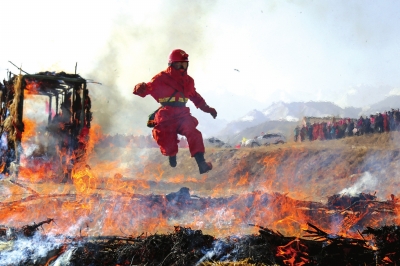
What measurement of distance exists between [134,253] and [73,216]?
7.53ft

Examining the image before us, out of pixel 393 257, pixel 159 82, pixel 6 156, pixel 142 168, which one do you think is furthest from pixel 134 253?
pixel 142 168

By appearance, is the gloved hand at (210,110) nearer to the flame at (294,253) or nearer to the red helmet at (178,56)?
the red helmet at (178,56)

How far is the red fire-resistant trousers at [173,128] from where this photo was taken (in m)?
7.27

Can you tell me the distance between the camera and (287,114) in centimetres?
5072

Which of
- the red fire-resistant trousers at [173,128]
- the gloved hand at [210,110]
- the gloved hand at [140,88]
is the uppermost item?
the gloved hand at [140,88]

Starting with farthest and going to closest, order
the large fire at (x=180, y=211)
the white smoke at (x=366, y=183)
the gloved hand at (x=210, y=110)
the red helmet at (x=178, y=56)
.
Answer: the white smoke at (x=366, y=183), the gloved hand at (x=210, y=110), the red helmet at (x=178, y=56), the large fire at (x=180, y=211)

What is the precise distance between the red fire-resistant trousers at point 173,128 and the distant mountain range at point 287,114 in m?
36.3

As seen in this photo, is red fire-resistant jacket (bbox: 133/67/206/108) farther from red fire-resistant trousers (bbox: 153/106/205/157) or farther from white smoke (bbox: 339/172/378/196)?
white smoke (bbox: 339/172/378/196)

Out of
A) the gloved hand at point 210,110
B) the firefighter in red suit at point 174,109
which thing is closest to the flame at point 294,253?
the firefighter in red suit at point 174,109

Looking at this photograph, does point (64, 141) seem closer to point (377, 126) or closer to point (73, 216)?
point (73, 216)

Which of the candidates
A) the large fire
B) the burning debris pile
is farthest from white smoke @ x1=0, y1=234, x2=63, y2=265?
the large fire

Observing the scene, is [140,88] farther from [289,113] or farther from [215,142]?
[289,113]

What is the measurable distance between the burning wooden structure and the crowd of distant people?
14.9 meters

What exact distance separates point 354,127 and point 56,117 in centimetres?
1604
